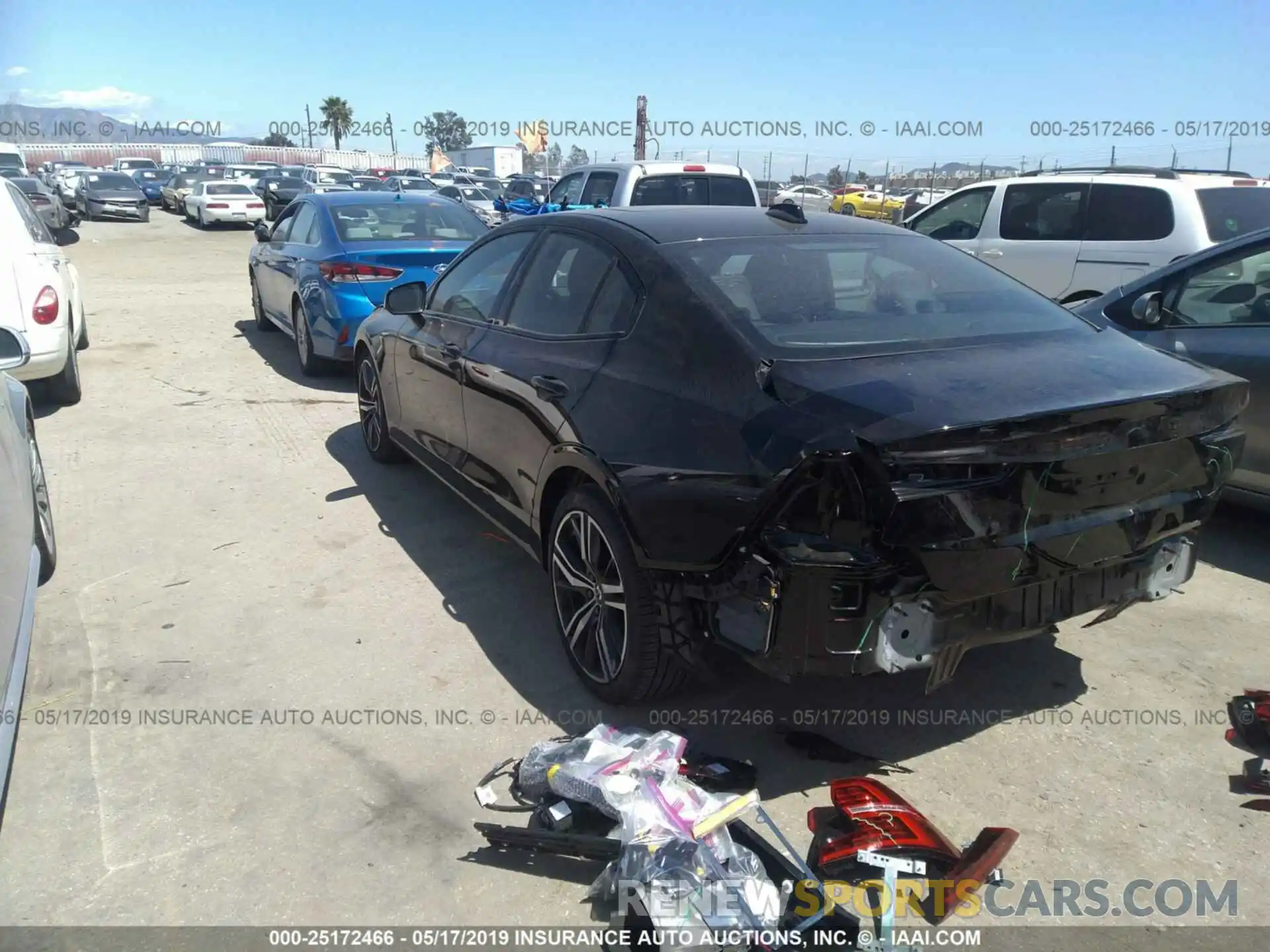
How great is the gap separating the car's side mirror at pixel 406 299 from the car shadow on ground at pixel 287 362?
2.58 m

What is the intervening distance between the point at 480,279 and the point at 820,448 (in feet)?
8.68

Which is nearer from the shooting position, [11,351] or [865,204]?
[11,351]

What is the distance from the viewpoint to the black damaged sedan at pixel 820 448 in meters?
2.69

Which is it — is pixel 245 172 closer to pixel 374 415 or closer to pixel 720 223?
pixel 374 415

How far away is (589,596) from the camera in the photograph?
3.58 metres

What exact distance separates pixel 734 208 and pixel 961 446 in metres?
2.11

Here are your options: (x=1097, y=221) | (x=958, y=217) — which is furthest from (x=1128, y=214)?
(x=958, y=217)

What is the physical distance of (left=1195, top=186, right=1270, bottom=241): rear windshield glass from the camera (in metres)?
7.82

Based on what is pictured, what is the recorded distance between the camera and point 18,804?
3.05 metres

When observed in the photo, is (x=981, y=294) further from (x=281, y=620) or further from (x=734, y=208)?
(x=281, y=620)

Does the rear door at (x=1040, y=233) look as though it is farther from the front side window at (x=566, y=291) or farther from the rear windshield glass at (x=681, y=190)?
the front side window at (x=566, y=291)

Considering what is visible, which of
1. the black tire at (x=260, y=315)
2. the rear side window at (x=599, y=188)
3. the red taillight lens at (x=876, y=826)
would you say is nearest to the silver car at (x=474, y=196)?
the rear side window at (x=599, y=188)

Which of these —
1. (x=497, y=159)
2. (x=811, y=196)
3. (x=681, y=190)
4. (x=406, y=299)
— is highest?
(x=497, y=159)

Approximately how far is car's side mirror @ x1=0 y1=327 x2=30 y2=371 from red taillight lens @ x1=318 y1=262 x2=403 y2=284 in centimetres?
402
